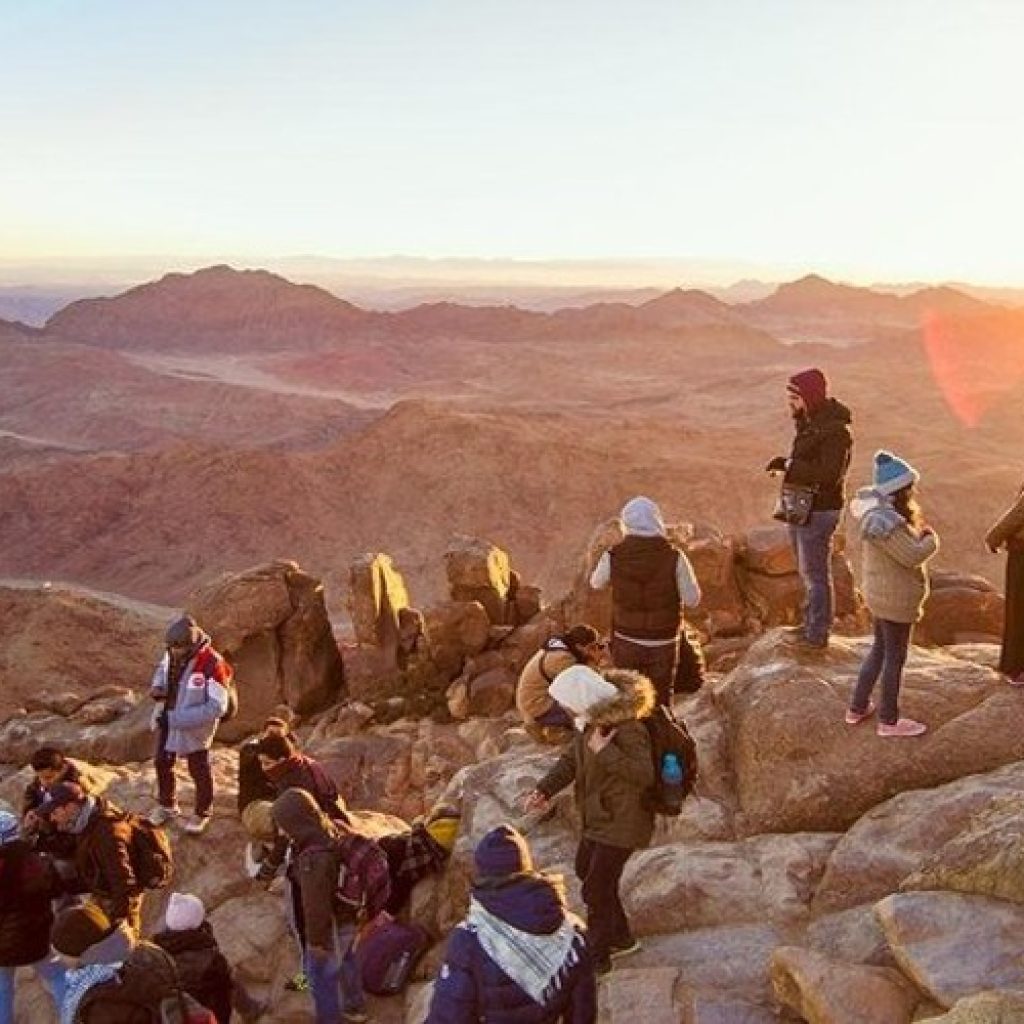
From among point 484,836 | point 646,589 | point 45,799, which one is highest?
point 646,589

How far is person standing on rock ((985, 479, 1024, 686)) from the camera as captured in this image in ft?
24.3

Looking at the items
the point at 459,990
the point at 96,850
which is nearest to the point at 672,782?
the point at 459,990

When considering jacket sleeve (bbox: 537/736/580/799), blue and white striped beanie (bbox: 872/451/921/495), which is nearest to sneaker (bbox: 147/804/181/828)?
jacket sleeve (bbox: 537/736/580/799)

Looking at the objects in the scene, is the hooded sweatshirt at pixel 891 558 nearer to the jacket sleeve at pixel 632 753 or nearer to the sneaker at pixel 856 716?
the sneaker at pixel 856 716

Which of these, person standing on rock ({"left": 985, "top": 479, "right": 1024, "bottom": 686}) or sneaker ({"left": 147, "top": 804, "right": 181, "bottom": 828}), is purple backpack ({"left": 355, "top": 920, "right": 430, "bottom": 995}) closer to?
sneaker ({"left": 147, "top": 804, "right": 181, "bottom": 828})

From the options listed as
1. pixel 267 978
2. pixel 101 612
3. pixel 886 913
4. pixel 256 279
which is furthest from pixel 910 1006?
pixel 256 279

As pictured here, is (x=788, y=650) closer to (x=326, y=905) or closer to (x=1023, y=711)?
(x=1023, y=711)

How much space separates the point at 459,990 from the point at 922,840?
4119 millimetres

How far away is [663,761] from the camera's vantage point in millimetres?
5504

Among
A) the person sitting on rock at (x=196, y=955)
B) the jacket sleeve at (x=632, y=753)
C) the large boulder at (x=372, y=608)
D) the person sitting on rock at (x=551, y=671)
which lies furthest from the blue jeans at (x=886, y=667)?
the large boulder at (x=372, y=608)

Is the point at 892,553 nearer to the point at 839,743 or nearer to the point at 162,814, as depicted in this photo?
the point at 839,743

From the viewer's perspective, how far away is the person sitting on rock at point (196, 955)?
5.98 m

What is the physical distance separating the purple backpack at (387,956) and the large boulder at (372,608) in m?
12.3

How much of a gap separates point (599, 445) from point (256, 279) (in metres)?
81.6
